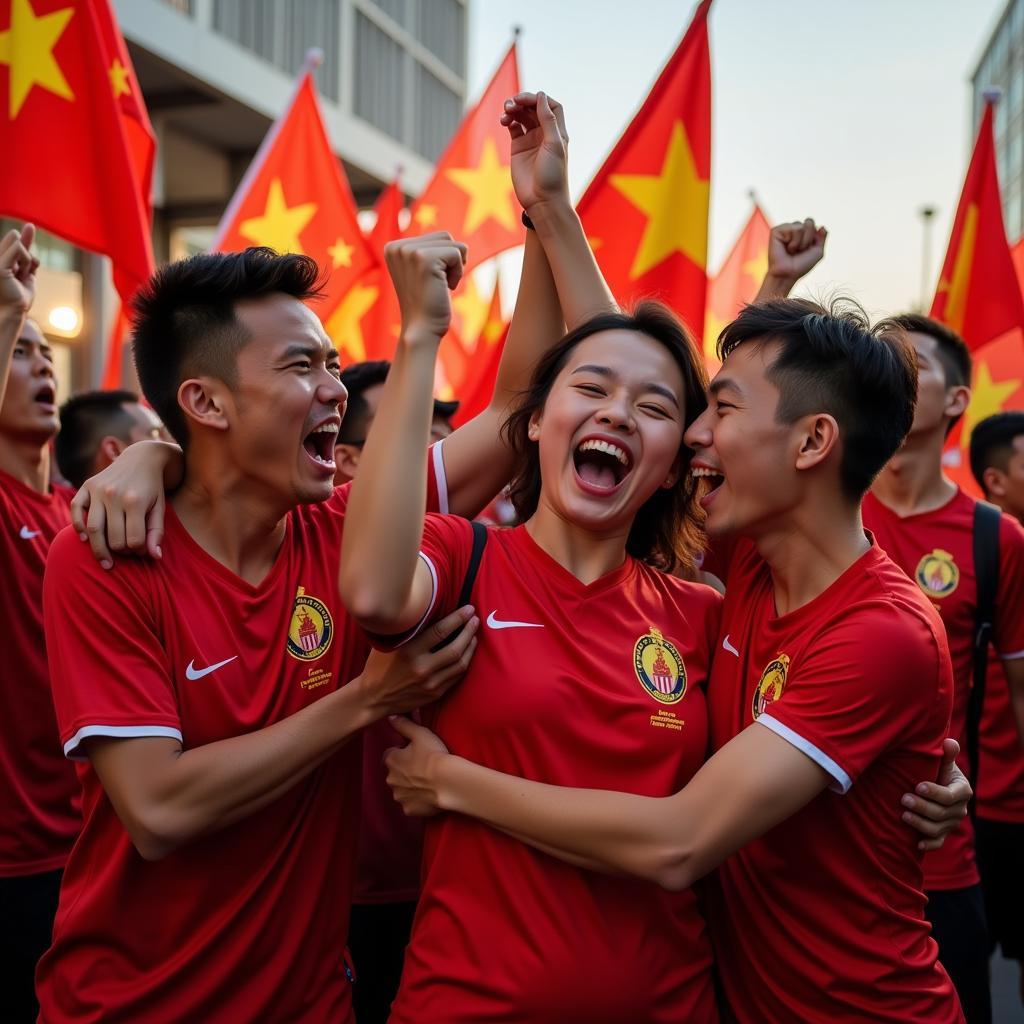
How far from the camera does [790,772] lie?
2.13 m

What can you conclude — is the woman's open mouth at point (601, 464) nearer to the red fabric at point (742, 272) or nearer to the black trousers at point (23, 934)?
the black trousers at point (23, 934)

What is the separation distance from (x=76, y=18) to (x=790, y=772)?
3972 mm

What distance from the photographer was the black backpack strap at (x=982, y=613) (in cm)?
362

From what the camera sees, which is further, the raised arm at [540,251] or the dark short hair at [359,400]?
the dark short hair at [359,400]

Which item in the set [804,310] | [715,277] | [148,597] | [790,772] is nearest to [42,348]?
[148,597]

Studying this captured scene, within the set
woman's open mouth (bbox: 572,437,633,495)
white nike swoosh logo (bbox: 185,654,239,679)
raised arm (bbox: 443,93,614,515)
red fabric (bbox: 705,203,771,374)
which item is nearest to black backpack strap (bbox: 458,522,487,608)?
woman's open mouth (bbox: 572,437,633,495)

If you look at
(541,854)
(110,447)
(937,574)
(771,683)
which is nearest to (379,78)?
(110,447)

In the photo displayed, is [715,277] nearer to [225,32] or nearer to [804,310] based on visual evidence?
[804,310]

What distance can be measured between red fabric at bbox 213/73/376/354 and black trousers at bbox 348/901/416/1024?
4.14m

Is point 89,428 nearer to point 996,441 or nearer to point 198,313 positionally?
point 198,313

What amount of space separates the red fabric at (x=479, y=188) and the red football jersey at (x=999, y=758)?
4351 mm

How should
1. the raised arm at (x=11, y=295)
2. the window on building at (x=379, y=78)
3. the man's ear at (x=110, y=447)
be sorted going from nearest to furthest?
the raised arm at (x=11, y=295) → the man's ear at (x=110, y=447) → the window on building at (x=379, y=78)

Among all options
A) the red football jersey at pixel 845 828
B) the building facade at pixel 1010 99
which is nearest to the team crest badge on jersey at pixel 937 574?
the red football jersey at pixel 845 828

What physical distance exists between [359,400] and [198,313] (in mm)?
1768
